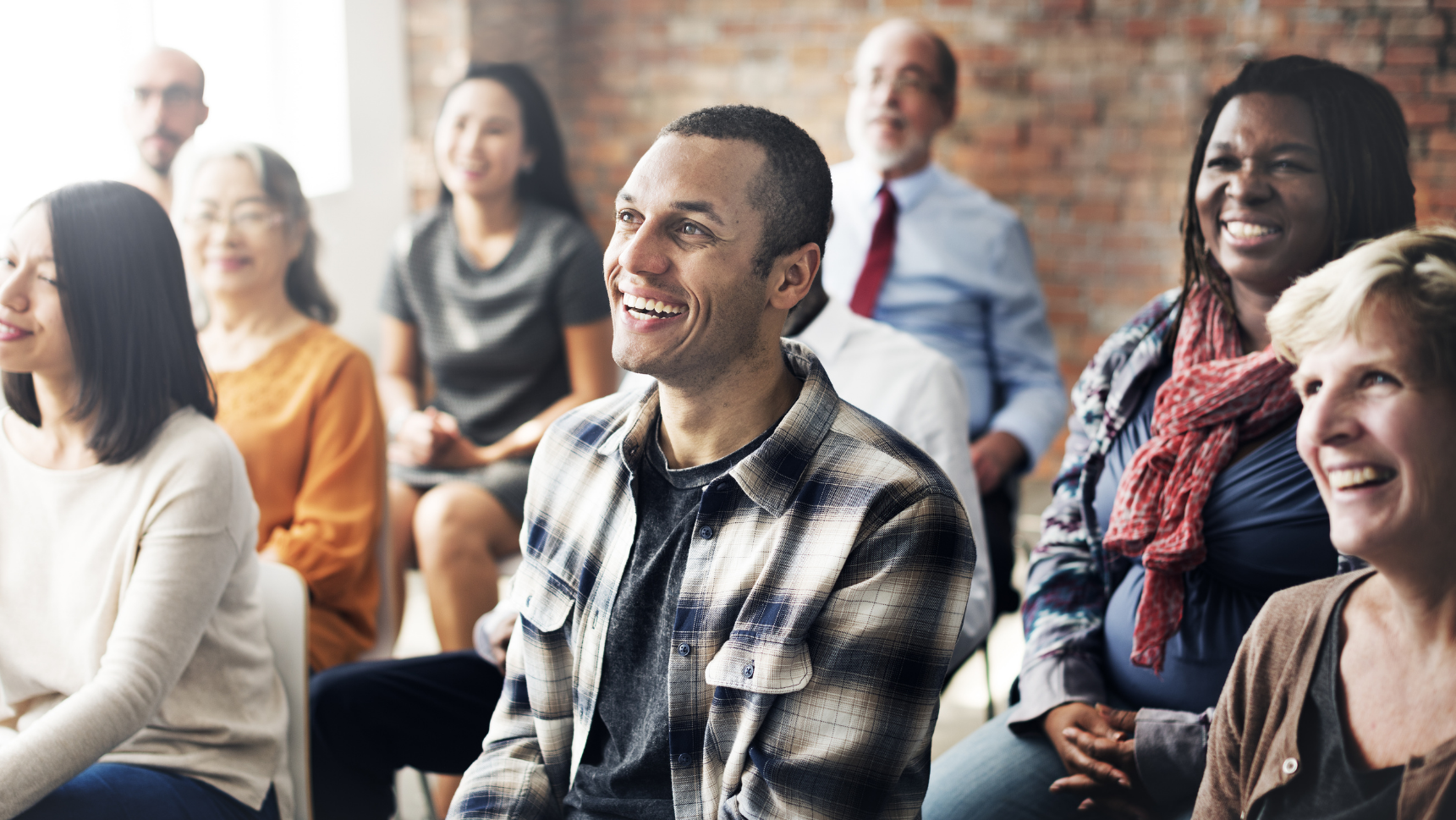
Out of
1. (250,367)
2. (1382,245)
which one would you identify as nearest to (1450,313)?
(1382,245)

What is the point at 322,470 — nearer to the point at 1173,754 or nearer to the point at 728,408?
the point at 728,408

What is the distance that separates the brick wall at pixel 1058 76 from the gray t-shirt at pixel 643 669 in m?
3.22

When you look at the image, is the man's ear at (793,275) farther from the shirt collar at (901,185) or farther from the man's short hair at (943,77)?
the man's short hair at (943,77)

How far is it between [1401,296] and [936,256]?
1813 millimetres

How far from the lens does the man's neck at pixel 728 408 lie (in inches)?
52.1

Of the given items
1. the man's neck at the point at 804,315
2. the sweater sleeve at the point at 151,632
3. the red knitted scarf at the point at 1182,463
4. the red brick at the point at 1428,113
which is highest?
the red brick at the point at 1428,113

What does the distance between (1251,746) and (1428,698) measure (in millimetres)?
179

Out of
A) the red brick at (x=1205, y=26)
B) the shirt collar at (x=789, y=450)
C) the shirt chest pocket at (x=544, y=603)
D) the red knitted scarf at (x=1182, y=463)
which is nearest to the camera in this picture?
the shirt collar at (x=789, y=450)

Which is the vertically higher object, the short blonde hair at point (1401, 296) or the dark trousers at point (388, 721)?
the short blonde hair at point (1401, 296)

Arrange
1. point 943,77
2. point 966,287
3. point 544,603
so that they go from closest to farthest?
point 544,603 < point 966,287 < point 943,77

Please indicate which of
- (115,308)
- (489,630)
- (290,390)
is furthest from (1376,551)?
(290,390)

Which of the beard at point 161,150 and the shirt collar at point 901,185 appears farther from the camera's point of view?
the shirt collar at point 901,185

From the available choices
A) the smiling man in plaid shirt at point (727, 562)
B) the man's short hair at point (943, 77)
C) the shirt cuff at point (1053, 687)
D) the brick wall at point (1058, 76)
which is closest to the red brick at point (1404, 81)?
the brick wall at point (1058, 76)

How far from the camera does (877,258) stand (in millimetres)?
2832
